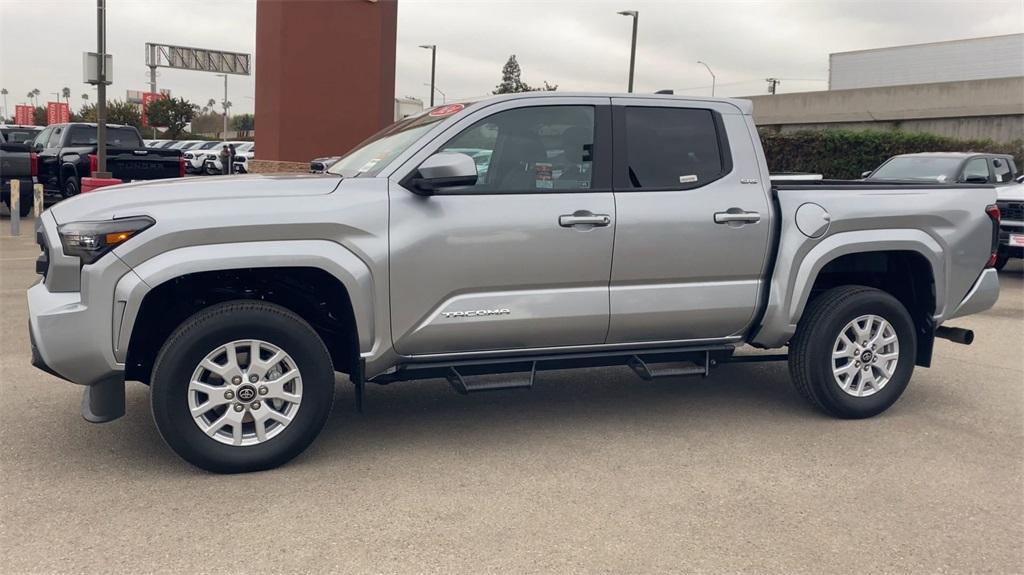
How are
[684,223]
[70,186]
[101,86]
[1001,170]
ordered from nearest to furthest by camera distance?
[684,223] < [1001,170] < [101,86] < [70,186]

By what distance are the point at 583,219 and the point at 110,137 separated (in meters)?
17.9

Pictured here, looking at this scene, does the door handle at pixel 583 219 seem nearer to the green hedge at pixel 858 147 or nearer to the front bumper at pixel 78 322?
the front bumper at pixel 78 322

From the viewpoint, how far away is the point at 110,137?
65.5 ft

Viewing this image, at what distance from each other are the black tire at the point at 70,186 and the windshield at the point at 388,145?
48.9ft

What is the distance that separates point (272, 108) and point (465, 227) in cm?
1578

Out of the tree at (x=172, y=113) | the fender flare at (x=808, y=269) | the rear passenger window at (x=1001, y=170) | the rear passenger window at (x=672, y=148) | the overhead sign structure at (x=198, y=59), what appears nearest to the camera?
the rear passenger window at (x=672, y=148)

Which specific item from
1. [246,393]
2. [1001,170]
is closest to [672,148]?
[246,393]

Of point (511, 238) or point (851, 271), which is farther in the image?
point (851, 271)

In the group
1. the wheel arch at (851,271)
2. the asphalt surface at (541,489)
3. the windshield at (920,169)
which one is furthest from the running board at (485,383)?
the windshield at (920,169)

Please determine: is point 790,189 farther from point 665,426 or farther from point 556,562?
point 556,562

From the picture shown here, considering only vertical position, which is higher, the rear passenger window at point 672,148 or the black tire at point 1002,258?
the rear passenger window at point 672,148

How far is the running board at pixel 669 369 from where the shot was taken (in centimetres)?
520

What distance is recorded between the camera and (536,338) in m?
4.89

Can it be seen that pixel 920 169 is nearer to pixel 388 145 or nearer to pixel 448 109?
pixel 448 109
